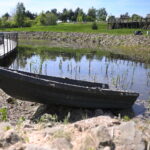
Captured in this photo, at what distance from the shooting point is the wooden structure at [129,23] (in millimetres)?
54209

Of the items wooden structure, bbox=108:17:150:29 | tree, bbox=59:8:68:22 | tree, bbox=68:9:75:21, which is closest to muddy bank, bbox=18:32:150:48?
wooden structure, bbox=108:17:150:29

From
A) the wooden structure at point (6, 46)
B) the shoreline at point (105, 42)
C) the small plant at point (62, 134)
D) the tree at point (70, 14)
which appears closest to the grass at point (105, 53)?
the shoreline at point (105, 42)

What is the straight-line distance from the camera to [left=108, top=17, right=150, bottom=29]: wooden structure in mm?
54209

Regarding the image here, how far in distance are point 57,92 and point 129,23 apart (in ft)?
166

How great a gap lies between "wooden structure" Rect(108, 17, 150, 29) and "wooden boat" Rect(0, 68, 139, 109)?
4543 centimetres

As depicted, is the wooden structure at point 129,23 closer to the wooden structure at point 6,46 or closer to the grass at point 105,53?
the grass at point 105,53

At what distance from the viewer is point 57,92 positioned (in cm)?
1000

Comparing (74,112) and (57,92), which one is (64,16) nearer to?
(74,112)

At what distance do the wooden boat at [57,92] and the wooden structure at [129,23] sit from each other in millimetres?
45428

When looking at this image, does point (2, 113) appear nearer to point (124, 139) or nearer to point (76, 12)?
point (124, 139)

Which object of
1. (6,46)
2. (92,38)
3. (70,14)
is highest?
(70,14)

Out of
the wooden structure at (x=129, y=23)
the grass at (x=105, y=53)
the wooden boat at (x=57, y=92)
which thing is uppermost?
the wooden structure at (x=129, y=23)

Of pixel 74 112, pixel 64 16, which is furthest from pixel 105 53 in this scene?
pixel 64 16

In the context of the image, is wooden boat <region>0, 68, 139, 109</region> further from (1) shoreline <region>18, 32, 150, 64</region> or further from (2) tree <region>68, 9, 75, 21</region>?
(2) tree <region>68, 9, 75, 21</region>
